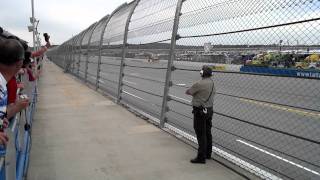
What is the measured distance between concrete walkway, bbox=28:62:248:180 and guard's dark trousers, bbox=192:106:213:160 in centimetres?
18

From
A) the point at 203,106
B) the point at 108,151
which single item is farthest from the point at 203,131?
the point at 108,151

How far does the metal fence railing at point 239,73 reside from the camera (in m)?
5.38

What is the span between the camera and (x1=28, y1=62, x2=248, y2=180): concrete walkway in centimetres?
596

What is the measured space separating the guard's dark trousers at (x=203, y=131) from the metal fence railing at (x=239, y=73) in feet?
1.01

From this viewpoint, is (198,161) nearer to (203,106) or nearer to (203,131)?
(203,131)

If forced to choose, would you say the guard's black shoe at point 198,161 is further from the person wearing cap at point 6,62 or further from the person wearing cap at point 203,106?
the person wearing cap at point 6,62

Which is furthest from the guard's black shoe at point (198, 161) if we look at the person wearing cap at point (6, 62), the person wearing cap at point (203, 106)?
the person wearing cap at point (6, 62)

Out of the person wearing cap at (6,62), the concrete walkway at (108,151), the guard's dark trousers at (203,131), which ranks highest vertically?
the person wearing cap at (6,62)

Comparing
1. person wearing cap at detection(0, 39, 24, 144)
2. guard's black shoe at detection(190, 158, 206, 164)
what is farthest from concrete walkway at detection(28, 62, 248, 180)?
person wearing cap at detection(0, 39, 24, 144)

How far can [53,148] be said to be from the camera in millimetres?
7406

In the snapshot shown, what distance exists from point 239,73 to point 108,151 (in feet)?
8.30

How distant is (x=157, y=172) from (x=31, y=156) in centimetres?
213

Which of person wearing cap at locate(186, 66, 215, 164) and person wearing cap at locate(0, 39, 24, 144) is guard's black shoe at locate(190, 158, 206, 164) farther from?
person wearing cap at locate(0, 39, 24, 144)

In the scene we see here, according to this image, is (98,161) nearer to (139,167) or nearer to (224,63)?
(139,167)
